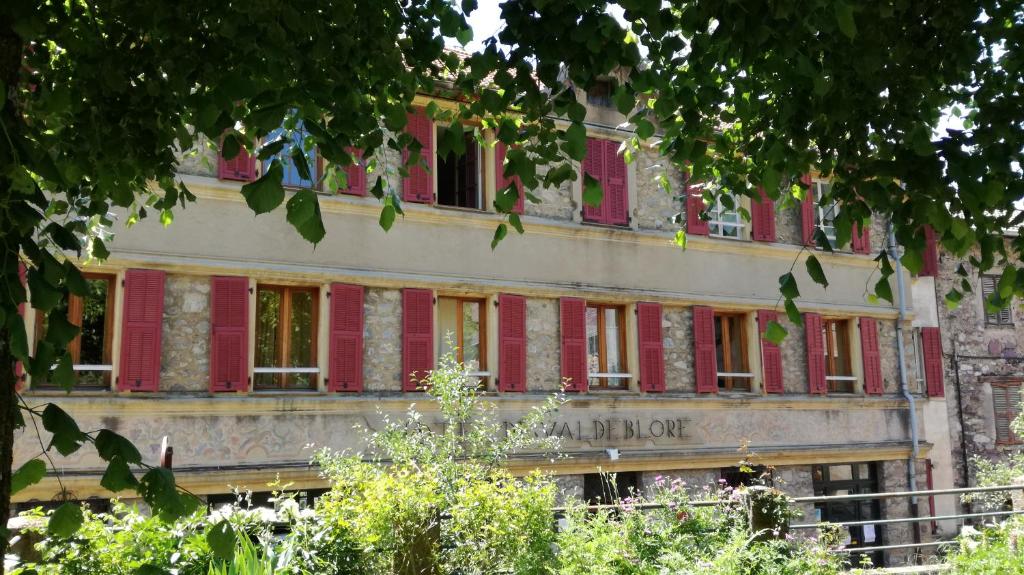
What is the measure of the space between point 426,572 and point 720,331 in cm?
1020

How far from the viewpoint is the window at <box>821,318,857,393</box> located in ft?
52.6

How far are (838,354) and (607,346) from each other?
192 inches

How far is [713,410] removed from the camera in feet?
47.0

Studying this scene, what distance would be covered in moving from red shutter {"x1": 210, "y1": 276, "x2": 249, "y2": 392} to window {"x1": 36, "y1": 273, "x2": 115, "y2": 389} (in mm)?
1146

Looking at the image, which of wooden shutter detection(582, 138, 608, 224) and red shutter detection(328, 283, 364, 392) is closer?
red shutter detection(328, 283, 364, 392)

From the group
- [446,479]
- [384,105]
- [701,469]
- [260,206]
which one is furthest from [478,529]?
[701,469]

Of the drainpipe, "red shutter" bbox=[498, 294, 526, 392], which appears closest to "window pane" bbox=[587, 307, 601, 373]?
"red shutter" bbox=[498, 294, 526, 392]

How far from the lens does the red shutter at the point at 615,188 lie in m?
14.2

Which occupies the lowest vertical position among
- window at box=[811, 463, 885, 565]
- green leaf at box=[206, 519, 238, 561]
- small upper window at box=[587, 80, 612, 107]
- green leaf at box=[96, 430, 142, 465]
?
window at box=[811, 463, 885, 565]

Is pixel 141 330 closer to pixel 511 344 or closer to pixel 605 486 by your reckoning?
pixel 511 344

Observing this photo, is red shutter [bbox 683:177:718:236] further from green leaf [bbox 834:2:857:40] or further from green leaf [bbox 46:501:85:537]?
green leaf [bbox 46:501:85:537]

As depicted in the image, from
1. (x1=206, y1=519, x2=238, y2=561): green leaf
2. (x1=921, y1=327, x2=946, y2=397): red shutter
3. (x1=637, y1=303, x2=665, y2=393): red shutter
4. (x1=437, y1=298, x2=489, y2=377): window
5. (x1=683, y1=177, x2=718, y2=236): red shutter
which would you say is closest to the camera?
(x1=206, y1=519, x2=238, y2=561): green leaf

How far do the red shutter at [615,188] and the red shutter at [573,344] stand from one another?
1638 millimetres

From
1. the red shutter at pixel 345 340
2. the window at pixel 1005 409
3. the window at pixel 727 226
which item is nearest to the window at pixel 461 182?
the red shutter at pixel 345 340
